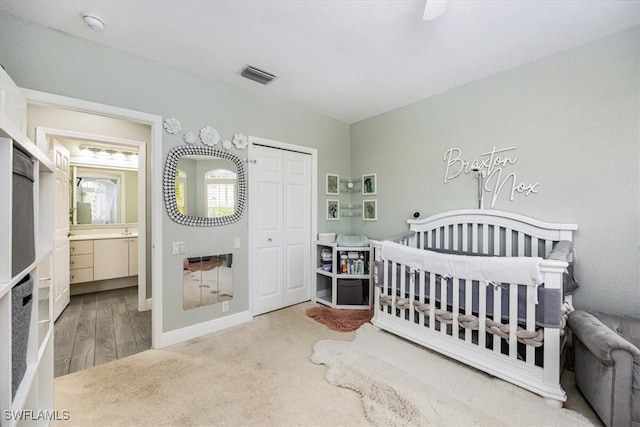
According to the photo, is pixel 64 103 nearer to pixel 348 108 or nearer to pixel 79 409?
pixel 79 409

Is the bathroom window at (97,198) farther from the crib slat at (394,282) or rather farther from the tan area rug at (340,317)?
the crib slat at (394,282)

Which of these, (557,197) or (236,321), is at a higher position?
(557,197)

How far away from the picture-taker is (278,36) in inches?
79.0

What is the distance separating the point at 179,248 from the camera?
249 centimetres

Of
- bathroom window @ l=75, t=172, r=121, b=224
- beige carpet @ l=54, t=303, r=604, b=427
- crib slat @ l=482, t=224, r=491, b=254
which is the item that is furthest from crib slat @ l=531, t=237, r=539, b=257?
bathroom window @ l=75, t=172, r=121, b=224

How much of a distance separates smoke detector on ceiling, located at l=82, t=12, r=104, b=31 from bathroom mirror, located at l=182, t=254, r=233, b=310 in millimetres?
1937

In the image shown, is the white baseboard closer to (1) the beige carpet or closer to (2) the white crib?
(1) the beige carpet

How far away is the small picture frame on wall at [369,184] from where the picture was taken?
144 inches

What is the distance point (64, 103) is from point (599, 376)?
396 cm

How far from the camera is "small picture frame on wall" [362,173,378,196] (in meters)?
3.67

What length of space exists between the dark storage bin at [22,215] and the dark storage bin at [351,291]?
271 cm

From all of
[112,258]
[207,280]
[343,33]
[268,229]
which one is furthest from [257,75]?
[112,258]

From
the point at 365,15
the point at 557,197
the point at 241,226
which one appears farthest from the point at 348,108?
the point at 557,197

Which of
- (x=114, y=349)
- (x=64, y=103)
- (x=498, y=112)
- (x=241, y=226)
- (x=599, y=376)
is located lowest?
(x=114, y=349)
